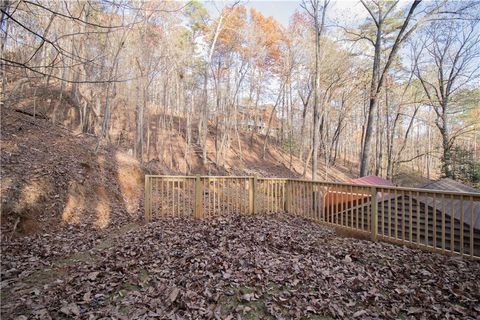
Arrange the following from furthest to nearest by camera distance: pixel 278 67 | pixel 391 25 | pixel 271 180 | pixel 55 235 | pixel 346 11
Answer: pixel 278 67 < pixel 346 11 < pixel 391 25 < pixel 271 180 < pixel 55 235

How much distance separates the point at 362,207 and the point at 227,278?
3.25 metres

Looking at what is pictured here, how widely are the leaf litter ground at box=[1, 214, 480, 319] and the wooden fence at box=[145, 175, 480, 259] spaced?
401 mm

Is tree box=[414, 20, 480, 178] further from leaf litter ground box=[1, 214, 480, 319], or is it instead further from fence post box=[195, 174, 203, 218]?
fence post box=[195, 174, 203, 218]

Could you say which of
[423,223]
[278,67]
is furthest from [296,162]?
[423,223]

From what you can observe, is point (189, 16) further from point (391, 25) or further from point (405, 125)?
point (405, 125)

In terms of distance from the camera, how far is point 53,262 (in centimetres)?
359

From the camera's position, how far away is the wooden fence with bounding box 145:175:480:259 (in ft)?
12.7

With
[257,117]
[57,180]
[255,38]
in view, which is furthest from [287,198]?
[257,117]

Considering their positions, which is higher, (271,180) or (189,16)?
(189,16)

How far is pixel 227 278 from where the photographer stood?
3037mm

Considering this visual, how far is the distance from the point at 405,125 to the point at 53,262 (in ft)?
94.4

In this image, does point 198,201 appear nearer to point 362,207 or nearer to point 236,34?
point 362,207

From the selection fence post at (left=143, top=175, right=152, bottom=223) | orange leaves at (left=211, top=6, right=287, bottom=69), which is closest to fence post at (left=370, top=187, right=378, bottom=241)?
fence post at (left=143, top=175, right=152, bottom=223)

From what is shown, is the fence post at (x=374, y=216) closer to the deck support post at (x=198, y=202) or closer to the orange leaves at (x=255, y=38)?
the deck support post at (x=198, y=202)
